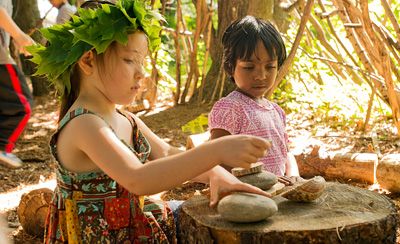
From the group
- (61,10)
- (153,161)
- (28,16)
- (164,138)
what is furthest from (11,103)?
(28,16)

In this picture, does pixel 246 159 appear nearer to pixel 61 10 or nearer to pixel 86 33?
pixel 86 33

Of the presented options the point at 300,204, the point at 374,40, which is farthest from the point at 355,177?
the point at 300,204

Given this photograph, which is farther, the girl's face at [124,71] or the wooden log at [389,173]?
the wooden log at [389,173]

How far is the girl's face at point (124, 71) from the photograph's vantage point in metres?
2.09

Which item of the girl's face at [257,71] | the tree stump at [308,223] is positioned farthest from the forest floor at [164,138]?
the tree stump at [308,223]

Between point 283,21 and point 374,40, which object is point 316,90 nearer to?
point 283,21

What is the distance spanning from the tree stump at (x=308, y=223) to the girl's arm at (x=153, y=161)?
33cm

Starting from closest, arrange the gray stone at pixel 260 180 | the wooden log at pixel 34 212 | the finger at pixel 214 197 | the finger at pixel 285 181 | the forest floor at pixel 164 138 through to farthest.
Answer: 1. the finger at pixel 214 197
2. the gray stone at pixel 260 180
3. the finger at pixel 285 181
4. the wooden log at pixel 34 212
5. the forest floor at pixel 164 138

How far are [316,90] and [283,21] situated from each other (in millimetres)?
953

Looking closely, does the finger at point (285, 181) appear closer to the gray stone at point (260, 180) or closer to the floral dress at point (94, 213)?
the gray stone at point (260, 180)

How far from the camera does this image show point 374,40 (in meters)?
3.96

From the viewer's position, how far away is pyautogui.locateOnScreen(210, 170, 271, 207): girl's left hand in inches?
83.3

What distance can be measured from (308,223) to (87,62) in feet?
3.20

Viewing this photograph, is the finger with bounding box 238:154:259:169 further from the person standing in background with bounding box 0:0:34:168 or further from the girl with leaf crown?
the person standing in background with bounding box 0:0:34:168
